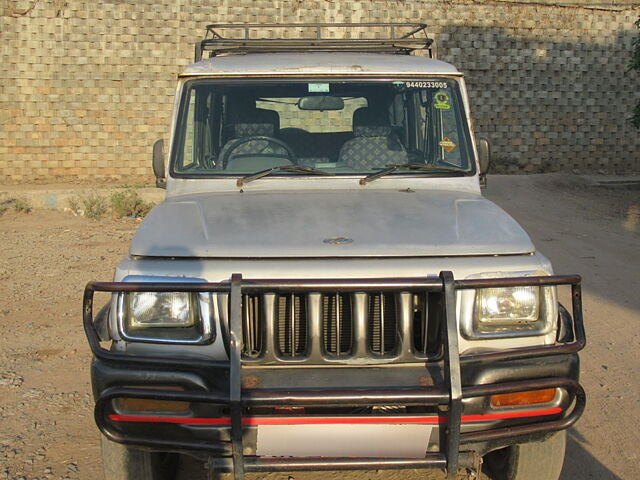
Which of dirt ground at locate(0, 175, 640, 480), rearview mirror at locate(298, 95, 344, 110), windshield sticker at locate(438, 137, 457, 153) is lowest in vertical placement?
dirt ground at locate(0, 175, 640, 480)

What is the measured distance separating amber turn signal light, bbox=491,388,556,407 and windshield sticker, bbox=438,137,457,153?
5.35ft

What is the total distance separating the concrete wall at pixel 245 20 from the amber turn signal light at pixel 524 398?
11.5 metres

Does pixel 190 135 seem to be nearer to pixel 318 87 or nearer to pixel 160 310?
pixel 318 87

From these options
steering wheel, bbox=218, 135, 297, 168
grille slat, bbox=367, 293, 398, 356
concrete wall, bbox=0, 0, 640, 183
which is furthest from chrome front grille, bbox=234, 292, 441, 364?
concrete wall, bbox=0, 0, 640, 183

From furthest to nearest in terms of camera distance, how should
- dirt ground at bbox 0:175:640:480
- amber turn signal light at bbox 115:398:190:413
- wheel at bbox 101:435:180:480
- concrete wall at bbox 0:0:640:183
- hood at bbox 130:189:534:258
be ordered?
1. concrete wall at bbox 0:0:640:183
2. dirt ground at bbox 0:175:640:480
3. wheel at bbox 101:435:180:480
4. hood at bbox 130:189:534:258
5. amber turn signal light at bbox 115:398:190:413

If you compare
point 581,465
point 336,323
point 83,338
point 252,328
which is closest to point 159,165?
point 252,328

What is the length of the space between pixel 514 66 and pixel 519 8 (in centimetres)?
104

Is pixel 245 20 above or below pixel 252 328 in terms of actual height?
above

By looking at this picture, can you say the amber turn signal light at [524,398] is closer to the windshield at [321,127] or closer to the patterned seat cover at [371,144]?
the windshield at [321,127]

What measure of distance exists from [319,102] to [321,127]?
0.19 m

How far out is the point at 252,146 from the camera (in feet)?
13.4

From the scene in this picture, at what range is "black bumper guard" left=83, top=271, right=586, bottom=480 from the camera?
252cm

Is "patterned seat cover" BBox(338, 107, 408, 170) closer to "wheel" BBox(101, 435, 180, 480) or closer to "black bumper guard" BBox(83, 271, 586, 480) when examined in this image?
"black bumper guard" BBox(83, 271, 586, 480)

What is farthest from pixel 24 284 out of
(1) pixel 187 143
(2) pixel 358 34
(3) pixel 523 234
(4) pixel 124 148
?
(2) pixel 358 34
